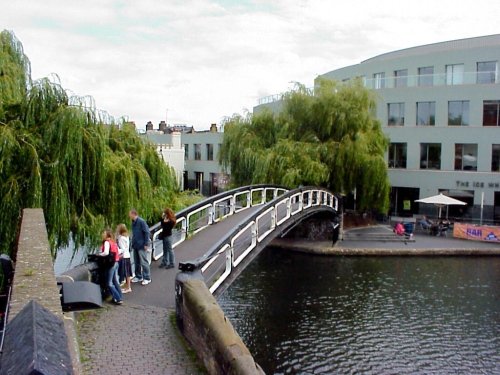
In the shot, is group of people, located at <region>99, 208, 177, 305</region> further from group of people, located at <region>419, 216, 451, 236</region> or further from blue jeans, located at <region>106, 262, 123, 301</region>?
group of people, located at <region>419, 216, 451, 236</region>

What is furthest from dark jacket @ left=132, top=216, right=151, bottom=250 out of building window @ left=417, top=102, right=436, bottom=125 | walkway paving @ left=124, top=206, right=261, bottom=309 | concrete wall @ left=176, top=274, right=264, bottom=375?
building window @ left=417, top=102, right=436, bottom=125

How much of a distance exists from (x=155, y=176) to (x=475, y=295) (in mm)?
11955

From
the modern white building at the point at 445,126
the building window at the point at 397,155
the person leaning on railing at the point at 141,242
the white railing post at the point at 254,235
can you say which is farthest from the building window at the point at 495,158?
the person leaning on railing at the point at 141,242

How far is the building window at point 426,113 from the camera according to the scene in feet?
111

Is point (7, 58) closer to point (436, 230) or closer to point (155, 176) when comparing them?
point (155, 176)

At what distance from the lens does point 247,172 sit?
101ft

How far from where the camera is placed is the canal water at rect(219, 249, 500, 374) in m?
14.2

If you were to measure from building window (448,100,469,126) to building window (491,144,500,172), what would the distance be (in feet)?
6.87

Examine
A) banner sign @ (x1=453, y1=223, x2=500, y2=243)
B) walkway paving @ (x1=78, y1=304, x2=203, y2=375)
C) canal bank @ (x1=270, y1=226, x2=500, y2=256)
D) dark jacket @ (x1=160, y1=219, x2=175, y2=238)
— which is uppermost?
dark jacket @ (x1=160, y1=219, x2=175, y2=238)

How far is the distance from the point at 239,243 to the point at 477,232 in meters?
18.5

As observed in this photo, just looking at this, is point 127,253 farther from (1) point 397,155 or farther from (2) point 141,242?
(1) point 397,155

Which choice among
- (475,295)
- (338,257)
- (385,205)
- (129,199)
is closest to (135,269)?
(129,199)

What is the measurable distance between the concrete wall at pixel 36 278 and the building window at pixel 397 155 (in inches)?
1156

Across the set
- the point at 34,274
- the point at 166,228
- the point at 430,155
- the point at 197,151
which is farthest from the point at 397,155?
the point at 34,274
